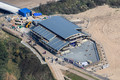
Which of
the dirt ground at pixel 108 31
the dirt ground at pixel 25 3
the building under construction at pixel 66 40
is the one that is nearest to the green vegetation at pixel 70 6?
the dirt ground at pixel 108 31

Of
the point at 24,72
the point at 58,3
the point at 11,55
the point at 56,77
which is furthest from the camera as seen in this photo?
the point at 58,3

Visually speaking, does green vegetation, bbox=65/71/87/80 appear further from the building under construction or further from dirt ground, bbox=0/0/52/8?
dirt ground, bbox=0/0/52/8

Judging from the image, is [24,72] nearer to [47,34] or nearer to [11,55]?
[11,55]

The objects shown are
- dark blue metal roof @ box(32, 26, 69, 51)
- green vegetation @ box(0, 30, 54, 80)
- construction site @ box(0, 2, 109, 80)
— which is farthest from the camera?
dark blue metal roof @ box(32, 26, 69, 51)

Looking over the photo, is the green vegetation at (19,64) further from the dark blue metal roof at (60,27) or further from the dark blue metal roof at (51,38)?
the dark blue metal roof at (60,27)

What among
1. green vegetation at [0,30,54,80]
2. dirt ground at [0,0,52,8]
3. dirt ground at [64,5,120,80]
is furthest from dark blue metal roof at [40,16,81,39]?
dirt ground at [0,0,52,8]

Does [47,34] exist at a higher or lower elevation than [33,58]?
higher

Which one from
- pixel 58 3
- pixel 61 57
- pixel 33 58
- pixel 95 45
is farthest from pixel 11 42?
pixel 58 3

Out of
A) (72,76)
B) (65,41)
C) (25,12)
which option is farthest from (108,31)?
(25,12)
